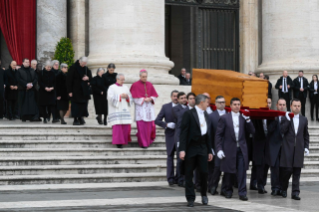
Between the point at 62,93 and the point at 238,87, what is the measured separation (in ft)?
19.1

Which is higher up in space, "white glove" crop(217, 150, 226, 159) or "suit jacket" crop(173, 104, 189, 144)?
"suit jacket" crop(173, 104, 189, 144)

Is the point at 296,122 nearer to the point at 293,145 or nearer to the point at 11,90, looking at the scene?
the point at 293,145

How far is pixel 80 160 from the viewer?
40.1 ft

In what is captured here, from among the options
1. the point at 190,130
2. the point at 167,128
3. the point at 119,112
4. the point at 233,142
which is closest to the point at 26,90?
the point at 119,112

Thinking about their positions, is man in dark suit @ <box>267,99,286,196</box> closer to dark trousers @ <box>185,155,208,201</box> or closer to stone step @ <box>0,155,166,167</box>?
dark trousers @ <box>185,155,208,201</box>

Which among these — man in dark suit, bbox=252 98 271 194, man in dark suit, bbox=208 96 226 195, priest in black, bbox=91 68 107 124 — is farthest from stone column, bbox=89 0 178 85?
man in dark suit, bbox=252 98 271 194

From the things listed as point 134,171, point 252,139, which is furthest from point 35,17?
point 252,139

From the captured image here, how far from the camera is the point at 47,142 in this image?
12867mm

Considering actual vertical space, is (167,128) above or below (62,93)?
below

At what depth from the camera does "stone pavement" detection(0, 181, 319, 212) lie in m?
8.29

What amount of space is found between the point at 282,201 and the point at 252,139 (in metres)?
1.47

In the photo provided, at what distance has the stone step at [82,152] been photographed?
1223 centimetres

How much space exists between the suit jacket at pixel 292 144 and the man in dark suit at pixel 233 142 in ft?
1.98

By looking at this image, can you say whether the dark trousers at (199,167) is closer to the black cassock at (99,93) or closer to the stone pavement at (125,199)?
the stone pavement at (125,199)
